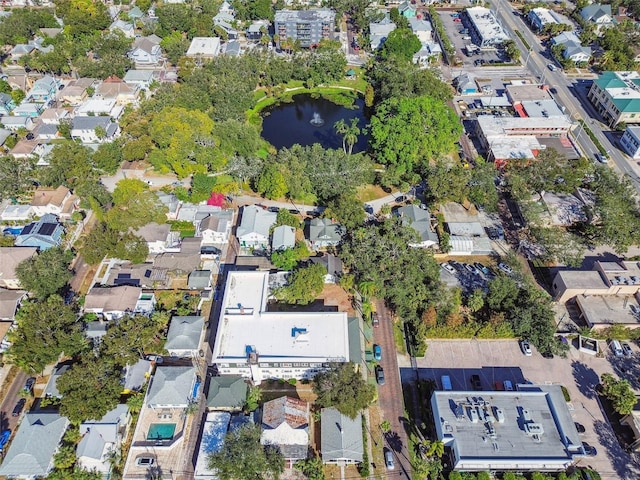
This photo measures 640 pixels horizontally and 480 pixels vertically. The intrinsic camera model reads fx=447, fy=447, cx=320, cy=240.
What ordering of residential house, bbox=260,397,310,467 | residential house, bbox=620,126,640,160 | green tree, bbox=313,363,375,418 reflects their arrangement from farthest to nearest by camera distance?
residential house, bbox=620,126,640,160 → green tree, bbox=313,363,375,418 → residential house, bbox=260,397,310,467

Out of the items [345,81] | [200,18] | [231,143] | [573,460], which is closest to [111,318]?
[231,143]

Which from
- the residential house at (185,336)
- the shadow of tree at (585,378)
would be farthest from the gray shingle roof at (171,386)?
the shadow of tree at (585,378)

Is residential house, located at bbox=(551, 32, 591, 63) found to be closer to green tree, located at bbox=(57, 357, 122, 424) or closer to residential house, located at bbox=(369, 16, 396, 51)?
residential house, located at bbox=(369, 16, 396, 51)

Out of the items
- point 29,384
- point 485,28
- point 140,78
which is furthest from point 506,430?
point 485,28

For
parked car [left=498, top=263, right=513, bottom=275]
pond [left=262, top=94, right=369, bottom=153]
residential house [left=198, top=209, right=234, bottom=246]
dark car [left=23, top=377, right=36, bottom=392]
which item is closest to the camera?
dark car [left=23, top=377, right=36, bottom=392]

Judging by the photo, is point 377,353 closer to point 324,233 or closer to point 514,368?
point 514,368

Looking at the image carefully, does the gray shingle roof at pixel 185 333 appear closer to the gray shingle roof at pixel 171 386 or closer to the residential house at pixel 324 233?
the gray shingle roof at pixel 171 386

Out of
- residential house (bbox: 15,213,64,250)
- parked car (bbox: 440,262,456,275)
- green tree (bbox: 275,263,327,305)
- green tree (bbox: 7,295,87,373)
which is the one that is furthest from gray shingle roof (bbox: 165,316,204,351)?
parked car (bbox: 440,262,456,275)
